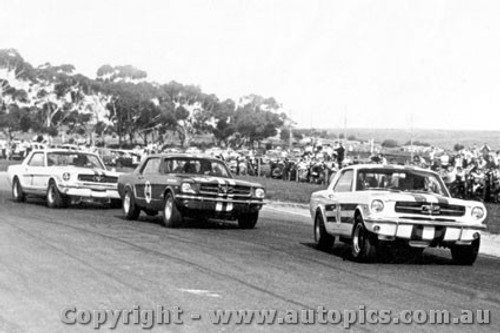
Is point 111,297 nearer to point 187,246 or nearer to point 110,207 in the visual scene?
point 187,246

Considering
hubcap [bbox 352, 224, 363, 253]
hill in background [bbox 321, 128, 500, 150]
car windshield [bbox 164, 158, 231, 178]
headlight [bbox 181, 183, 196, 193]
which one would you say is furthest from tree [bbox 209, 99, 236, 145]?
hubcap [bbox 352, 224, 363, 253]

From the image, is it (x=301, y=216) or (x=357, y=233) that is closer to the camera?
(x=357, y=233)

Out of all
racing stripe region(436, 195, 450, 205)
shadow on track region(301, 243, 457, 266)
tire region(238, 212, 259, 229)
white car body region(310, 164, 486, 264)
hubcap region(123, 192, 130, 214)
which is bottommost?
shadow on track region(301, 243, 457, 266)

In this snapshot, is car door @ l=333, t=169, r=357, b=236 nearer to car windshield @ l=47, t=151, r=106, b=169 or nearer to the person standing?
car windshield @ l=47, t=151, r=106, b=169

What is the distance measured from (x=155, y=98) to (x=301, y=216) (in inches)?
2737

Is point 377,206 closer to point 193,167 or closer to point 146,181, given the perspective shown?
point 193,167

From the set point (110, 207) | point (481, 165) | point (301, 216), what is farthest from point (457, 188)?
point (110, 207)

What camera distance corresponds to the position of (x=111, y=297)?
8.62 metres

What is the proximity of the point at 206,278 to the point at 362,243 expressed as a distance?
3.22m

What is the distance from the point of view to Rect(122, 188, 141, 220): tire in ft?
60.9

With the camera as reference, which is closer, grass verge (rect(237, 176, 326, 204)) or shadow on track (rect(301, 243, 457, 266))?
shadow on track (rect(301, 243, 457, 266))

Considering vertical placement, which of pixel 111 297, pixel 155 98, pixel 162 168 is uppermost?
pixel 155 98

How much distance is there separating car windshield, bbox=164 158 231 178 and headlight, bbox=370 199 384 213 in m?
5.99

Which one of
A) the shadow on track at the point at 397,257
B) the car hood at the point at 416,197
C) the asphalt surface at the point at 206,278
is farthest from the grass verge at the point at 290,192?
the car hood at the point at 416,197
